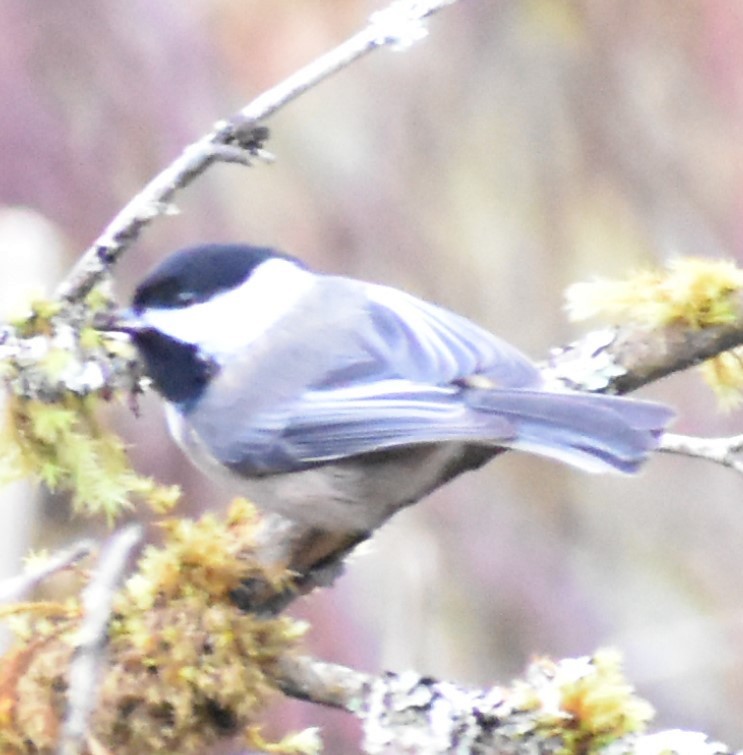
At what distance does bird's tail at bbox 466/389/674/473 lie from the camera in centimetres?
96

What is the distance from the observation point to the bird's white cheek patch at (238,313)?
110 centimetres

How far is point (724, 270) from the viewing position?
1.00m

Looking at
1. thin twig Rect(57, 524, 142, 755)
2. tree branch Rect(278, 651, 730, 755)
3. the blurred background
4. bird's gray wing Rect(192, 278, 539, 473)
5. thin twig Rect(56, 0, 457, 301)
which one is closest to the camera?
thin twig Rect(57, 524, 142, 755)

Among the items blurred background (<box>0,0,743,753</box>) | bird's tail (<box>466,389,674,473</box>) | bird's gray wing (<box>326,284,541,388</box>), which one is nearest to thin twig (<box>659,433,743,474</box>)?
bird's tail (<box>466,389,674,473</box>)

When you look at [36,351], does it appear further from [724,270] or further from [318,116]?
[318,116]

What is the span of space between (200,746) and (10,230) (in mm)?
829

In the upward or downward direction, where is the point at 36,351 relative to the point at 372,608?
downward

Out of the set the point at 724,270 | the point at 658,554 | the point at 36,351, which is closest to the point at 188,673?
the point at 36,351

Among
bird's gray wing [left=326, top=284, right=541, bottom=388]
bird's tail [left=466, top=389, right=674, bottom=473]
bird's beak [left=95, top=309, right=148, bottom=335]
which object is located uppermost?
bird's gray wing [left=326, top=284, right=541, bottom=388]

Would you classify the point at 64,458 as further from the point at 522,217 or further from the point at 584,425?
the point at 522,217

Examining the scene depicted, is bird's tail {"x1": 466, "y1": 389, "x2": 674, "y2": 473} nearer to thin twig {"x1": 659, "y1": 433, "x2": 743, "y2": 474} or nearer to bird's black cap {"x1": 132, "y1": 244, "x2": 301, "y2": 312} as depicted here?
thin twig {"x1": 659, "y1": 433, "x2": 743, "y2": 474}

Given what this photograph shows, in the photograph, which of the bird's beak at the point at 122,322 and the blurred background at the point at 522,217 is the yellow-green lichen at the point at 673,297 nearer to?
the bird's beak at the point at 122,322

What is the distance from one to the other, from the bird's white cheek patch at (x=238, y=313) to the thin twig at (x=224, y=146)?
4.2 inches

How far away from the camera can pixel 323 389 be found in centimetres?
110
